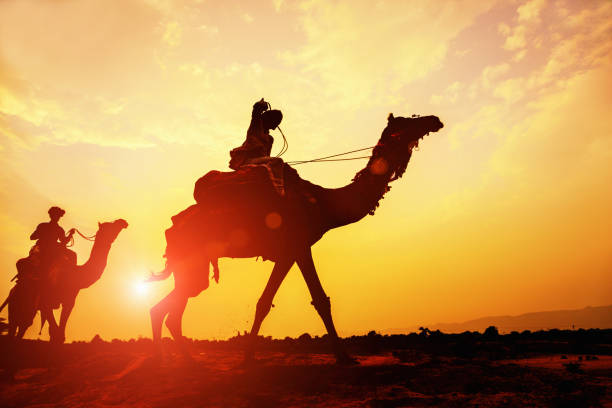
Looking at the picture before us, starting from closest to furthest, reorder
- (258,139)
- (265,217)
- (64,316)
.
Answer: (265,217)
(258,139)
(64,316)

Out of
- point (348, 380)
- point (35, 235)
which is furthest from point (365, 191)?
point (35, 235)

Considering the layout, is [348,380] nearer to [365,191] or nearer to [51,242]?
[365,191]

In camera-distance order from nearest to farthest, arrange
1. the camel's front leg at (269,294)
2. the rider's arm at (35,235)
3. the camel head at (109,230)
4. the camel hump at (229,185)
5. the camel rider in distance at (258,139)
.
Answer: the camel's front leg at (269,294) < the camel hump at (229,185) < the camel rider in distance at (258,139) < the rider's arm at (35,235) < the camel head at (109,230)

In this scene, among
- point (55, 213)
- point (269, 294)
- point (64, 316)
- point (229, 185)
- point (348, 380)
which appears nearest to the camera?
point (348, 380)

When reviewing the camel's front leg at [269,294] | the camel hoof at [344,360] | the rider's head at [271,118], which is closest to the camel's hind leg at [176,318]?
the camel's front leg at [269,294]

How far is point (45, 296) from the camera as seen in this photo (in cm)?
1230

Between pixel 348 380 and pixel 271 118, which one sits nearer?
pixel 348 380

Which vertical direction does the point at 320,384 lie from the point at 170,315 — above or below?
below

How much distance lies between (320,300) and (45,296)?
29.3 ft

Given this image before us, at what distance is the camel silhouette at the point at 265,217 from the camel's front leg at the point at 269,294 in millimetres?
18

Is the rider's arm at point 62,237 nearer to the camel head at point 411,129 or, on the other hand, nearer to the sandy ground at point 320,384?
the sandy ground at point 320,384

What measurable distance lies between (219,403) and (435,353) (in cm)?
Result: 500

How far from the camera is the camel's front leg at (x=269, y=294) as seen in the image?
25.7 ft

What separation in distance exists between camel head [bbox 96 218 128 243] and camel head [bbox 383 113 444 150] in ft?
32.4
